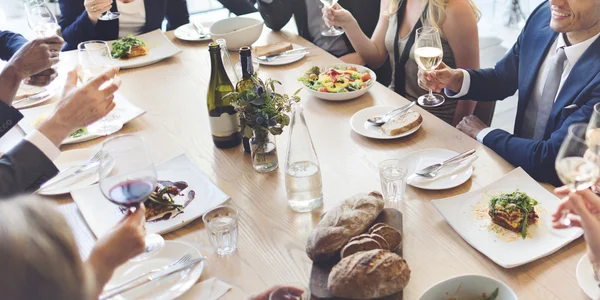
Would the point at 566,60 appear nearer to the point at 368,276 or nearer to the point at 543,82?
the point at 543,82

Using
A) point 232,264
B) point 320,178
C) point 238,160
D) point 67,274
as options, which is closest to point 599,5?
point 320,178

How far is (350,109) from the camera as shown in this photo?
6.60ft

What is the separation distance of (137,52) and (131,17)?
57 centimetres

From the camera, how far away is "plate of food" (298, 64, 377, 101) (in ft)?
6.70

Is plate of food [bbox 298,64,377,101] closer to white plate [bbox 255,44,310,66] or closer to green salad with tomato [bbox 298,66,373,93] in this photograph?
green salad with tomato [bbox 298,66,373,93]

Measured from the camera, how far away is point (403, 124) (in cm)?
180

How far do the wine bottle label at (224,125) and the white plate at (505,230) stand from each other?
0.66m

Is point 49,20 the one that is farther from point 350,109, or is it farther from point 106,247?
point 106,247

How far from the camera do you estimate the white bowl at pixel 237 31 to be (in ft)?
8.18

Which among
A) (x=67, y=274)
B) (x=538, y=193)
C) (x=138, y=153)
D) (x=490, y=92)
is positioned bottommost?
(x=490, y=92)

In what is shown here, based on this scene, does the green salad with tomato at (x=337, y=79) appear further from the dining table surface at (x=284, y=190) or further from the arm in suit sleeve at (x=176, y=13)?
the arm in suit sleeve at (x=176, y=13)

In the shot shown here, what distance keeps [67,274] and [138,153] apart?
18.6 inches

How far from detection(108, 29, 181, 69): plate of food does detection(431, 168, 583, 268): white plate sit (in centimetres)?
153

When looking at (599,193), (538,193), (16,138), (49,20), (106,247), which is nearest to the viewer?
(106,247)
